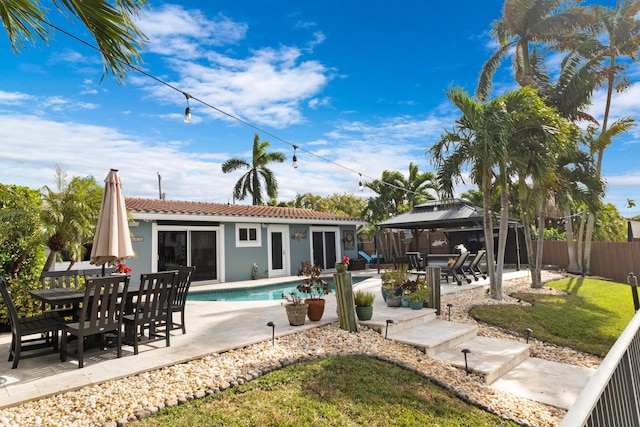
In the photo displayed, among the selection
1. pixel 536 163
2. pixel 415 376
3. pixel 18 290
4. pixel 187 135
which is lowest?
pixel 415 376

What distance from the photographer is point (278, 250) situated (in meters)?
16.8

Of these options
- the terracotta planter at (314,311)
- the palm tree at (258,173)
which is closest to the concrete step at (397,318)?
the terracotta planter at (314,311)

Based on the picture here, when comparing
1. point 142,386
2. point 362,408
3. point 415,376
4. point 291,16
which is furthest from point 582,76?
point 142,386

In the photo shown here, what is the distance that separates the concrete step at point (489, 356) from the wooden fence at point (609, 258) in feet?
43.2

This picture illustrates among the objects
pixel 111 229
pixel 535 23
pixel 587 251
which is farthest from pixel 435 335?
pixel 535 23

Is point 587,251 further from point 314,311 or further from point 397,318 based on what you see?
point 314,311

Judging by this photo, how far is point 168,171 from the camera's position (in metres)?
33.2

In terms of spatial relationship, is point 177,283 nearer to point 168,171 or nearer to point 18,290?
point 18,290

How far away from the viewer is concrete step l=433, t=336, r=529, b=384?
505 centimetres

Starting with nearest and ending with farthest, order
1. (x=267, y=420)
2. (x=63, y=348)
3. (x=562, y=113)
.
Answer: (x=267, y=420), (x=63, y=348), (x=562, y=113)

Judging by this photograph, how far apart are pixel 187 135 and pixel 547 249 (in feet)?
58.9

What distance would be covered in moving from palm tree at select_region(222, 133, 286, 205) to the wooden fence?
1710 cm

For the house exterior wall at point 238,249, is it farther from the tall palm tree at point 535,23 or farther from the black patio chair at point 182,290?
the tall palm tree at point 535,23

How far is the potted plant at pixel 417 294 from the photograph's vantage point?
7.64m
